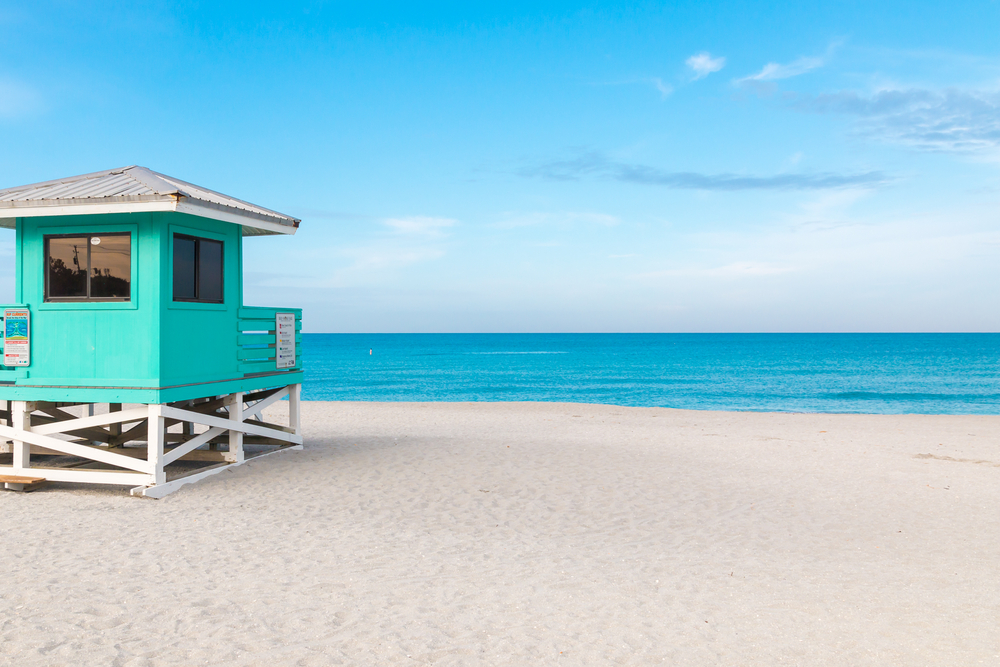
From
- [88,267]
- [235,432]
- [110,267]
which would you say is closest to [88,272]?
[88,267]

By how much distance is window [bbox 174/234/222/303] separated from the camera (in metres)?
10.1

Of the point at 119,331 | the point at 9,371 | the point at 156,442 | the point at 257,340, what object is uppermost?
the point at 119,331

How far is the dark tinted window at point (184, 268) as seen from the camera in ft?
32.8

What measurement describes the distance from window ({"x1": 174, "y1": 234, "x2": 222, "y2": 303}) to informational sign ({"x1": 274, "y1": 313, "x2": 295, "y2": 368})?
1350 millimetres

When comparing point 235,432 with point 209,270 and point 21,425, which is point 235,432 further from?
point 21,425

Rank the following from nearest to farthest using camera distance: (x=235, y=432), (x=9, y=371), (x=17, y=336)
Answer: (x=17, y=336), (x=9, y=371), (x=235, y=432)

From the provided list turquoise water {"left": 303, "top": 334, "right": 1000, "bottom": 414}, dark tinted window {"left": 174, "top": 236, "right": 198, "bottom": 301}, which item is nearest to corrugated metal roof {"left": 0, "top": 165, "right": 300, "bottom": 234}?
dark tinted window {"left": 174, "top": 236, "right": 198, "bottom": 301}

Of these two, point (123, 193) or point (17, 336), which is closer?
point (123, 193)

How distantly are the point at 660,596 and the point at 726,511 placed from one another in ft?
12.1

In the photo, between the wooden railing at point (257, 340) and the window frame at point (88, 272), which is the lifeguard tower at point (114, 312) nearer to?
the window frame at point (88, 272)

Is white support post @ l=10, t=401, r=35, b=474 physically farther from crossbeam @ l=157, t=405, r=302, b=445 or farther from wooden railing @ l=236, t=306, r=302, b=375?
wooden railing @ l=236, t=306, r=302, b=375

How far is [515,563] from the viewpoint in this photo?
7184 millimetres

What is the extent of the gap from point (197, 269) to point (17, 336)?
2.65 meters

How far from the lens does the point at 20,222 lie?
1016 cm
